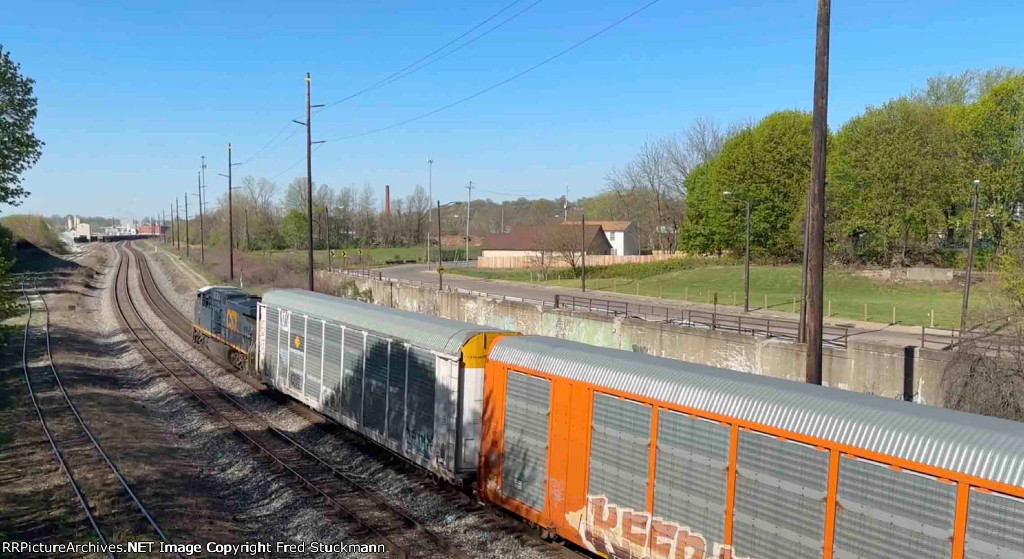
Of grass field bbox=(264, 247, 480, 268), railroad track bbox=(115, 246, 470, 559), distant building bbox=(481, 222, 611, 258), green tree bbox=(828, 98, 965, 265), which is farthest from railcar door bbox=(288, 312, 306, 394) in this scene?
grass field bbox=(264, 247, 480, 268)

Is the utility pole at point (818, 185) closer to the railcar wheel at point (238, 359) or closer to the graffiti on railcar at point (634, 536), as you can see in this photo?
the graffiti on railcar at point (634, 536)

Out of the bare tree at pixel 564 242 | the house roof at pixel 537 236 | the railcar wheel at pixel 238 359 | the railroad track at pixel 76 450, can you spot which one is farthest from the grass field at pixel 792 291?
the railroad track at pixel 76 450

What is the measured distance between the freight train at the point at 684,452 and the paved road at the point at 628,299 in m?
14.3

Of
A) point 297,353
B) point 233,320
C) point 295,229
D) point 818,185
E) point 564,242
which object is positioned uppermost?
point 295,229

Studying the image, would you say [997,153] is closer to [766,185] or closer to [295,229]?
[766,185]

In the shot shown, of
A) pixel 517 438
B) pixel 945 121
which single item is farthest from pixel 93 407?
pixel 945 121

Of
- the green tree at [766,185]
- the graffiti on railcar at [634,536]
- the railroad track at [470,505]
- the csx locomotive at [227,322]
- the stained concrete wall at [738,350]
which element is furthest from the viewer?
the green tree at [766,185]

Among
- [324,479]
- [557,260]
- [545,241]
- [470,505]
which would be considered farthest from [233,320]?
[557,260]

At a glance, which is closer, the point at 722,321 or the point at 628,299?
the point at 722,321

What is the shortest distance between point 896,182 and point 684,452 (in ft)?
181

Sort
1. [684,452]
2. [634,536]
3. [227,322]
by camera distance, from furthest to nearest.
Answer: [227,322], [634,536], [684,452]

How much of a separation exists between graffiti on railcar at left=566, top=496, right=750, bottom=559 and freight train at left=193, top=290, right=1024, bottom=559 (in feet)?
0.07

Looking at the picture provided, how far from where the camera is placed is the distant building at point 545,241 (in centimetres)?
6962

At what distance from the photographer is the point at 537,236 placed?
77562mm
